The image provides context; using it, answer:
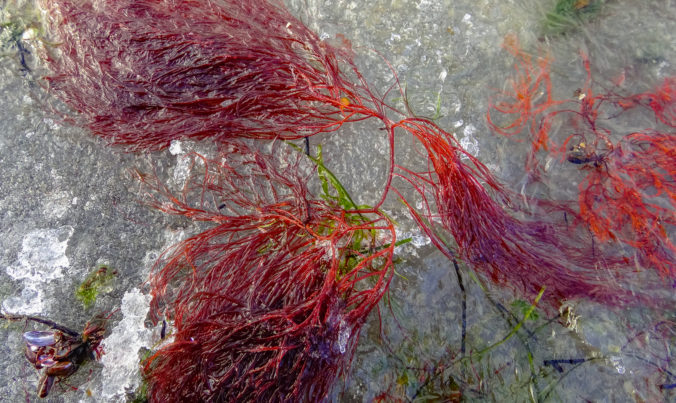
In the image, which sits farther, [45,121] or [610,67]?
[610,67]

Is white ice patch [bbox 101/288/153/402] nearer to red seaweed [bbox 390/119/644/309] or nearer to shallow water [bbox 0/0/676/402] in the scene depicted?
shallow water [bbox 0/0/676/402]

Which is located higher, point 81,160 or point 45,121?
point 45,121

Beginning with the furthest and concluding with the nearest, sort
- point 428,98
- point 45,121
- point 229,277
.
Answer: point 428,98 < point 45,121 < point 229,277

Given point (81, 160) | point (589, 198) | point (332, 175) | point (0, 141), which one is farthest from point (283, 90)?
point (589, 198)

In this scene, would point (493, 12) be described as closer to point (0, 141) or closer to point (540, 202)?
point (540, 202)

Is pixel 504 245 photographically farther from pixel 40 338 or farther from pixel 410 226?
pixel 40 338

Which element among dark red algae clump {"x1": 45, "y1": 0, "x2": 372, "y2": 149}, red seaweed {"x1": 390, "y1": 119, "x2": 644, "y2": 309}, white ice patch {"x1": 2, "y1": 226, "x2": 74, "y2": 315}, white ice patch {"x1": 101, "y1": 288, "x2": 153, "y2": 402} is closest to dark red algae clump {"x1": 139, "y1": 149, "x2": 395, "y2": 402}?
white ice patch {"x1": 101, "y1": 288, "x2": 153, "y2": 402}
